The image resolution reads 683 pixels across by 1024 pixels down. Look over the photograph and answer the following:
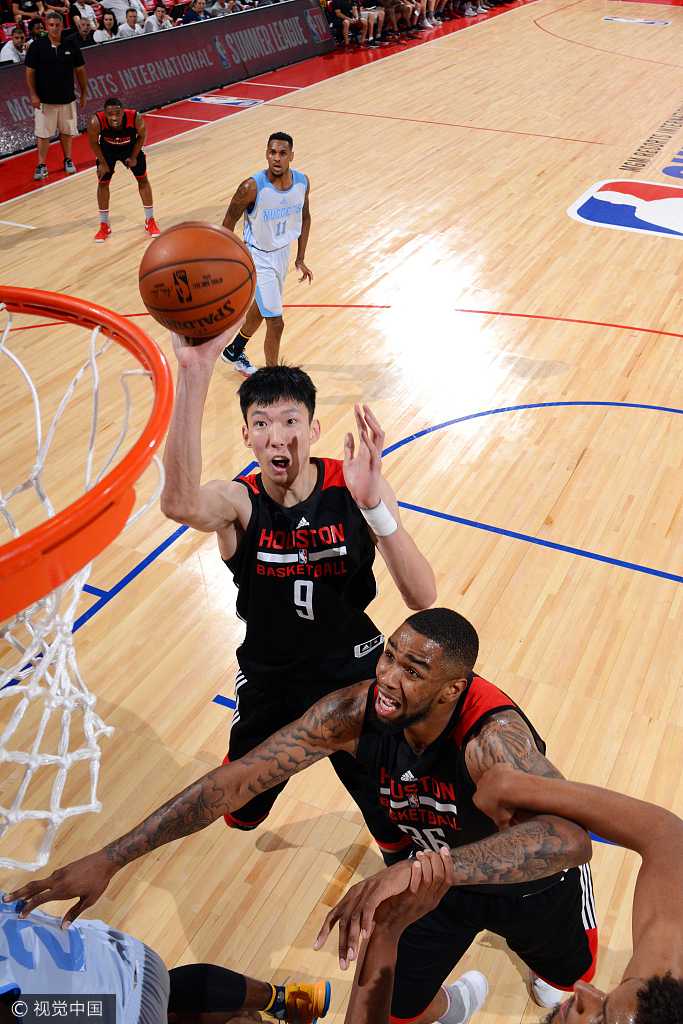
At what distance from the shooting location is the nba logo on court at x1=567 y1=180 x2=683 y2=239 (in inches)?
377

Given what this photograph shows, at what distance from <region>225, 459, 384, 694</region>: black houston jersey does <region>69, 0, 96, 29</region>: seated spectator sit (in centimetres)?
1445

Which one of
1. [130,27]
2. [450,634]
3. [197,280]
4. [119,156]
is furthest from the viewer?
[130,27]

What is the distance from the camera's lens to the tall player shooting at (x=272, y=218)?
603 centimetres

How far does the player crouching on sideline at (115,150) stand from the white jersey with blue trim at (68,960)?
818 cm

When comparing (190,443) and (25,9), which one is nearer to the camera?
(190,443)

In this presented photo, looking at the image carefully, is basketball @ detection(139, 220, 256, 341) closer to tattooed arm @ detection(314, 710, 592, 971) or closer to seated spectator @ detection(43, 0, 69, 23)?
tattooed arm @ detection(314, 710, 592, 971)

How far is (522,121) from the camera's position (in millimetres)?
13195

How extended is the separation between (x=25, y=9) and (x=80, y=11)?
1057 mm

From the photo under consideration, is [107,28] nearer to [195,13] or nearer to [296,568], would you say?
[195,13]

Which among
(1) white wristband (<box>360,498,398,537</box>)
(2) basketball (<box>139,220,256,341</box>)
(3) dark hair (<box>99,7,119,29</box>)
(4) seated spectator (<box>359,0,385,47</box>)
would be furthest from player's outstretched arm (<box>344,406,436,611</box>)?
(4) seated spectator (<box>359,0,385,47</box>)

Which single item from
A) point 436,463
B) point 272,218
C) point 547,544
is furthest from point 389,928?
point 272,218

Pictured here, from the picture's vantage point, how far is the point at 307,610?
9.51 feet

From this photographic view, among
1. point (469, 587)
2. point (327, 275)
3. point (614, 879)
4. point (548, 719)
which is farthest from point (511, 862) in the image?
point (327, 275)

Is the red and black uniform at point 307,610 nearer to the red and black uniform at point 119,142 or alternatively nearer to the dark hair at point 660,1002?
the dark hair at point 660,1002
